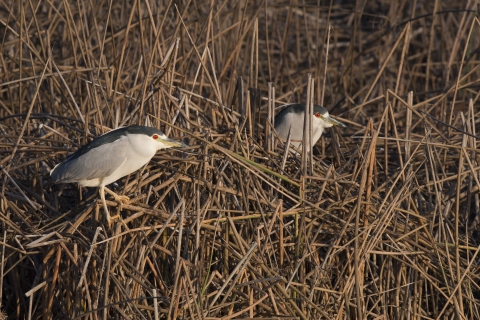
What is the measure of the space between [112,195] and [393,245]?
1601 mm

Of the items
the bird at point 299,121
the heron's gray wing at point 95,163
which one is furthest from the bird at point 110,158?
the bird at point 299,121

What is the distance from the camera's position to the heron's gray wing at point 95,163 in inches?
150

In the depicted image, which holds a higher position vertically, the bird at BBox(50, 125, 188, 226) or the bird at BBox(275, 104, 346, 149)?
the bird at BBox(50, 125, 188, 226)

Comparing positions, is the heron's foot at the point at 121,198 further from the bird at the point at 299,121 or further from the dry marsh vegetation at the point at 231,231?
the bird at the point at 299,121

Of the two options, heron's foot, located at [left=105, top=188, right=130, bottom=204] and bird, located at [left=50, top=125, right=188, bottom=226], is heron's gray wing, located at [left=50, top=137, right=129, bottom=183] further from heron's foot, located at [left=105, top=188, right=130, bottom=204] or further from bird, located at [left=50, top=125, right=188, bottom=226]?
heron's foot, located at [left=105, top=188, right=130, bottom=204]

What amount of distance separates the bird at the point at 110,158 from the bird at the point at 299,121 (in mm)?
1637

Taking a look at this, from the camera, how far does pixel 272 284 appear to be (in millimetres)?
3523

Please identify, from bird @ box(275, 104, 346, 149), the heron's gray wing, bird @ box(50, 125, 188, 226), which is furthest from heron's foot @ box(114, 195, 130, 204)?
bird @ box(275, 104, 346, 149)

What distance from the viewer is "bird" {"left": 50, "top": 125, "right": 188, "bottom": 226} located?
381 centimetres

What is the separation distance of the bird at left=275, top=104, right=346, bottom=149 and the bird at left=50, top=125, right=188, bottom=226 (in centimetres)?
164

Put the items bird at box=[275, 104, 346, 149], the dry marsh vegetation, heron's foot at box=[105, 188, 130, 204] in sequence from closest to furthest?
the dry marsh vegetation < heron's foot at box=[105, 188, 130, 204] < bird at box=[275, 104, 346, 149]

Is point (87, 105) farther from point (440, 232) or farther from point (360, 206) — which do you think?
point (440, 232)

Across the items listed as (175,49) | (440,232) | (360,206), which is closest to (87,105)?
(175,49)

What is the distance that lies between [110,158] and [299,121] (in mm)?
2093
